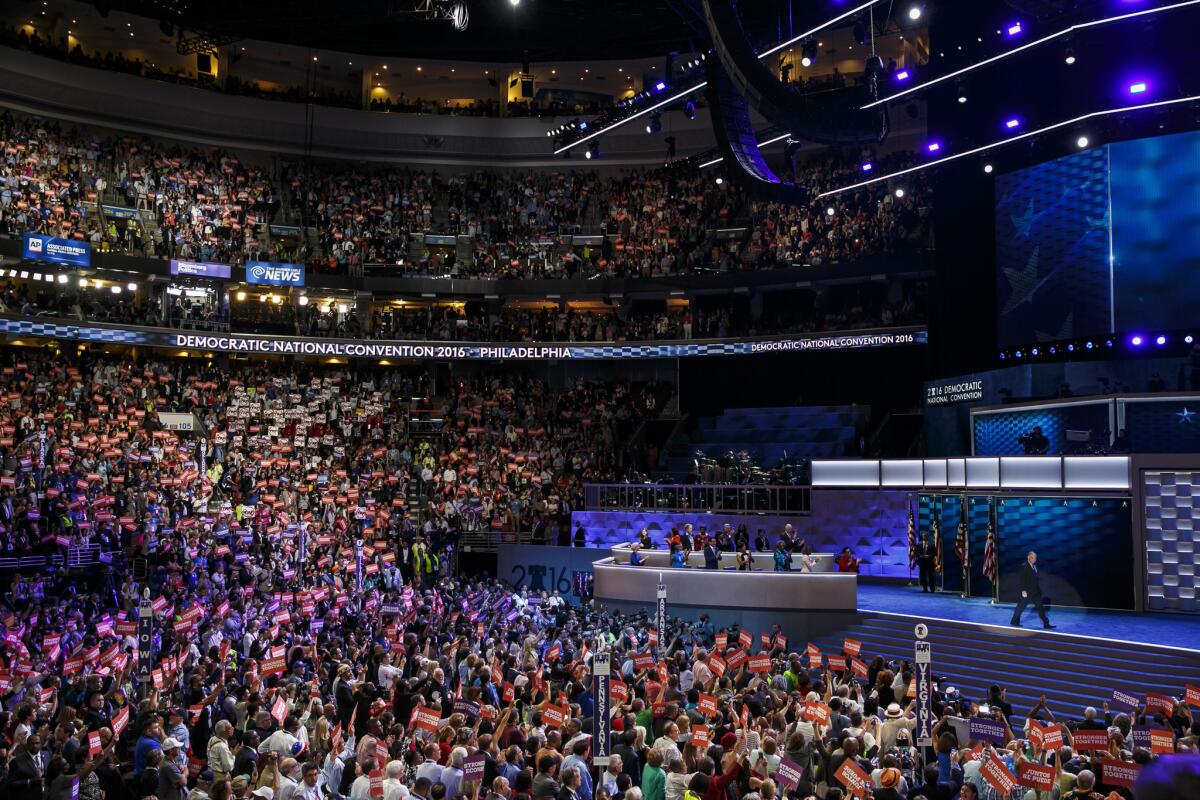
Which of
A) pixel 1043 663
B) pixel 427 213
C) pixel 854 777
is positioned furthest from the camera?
pixel 427 213

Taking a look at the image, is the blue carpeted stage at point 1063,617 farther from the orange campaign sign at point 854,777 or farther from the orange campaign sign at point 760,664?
the orange campaign sign at point 854,777

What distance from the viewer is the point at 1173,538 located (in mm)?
20625

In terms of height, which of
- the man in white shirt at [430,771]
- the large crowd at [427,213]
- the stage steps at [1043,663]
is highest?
the large crowd at [427,213]

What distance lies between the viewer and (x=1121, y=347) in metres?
22.8

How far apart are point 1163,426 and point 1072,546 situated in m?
2.91

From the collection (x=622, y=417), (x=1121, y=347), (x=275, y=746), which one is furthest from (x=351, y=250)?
(x=275, y=746)

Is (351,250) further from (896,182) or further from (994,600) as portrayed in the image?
(994,600)

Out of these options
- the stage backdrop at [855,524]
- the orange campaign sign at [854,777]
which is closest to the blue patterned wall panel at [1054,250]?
the stage backdrop at [855,524]

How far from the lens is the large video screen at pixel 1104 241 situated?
73.4 feet

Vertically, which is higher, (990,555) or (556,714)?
(990,555)

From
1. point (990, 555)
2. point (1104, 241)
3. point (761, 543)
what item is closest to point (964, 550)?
point (990, 555)

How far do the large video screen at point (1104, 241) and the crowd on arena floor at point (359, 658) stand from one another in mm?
9414

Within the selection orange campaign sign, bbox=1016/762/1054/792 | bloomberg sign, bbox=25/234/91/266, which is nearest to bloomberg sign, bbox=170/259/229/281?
bloomberg sign, bbox=25/234/91/266

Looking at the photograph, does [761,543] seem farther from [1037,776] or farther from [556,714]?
[1037,776]
